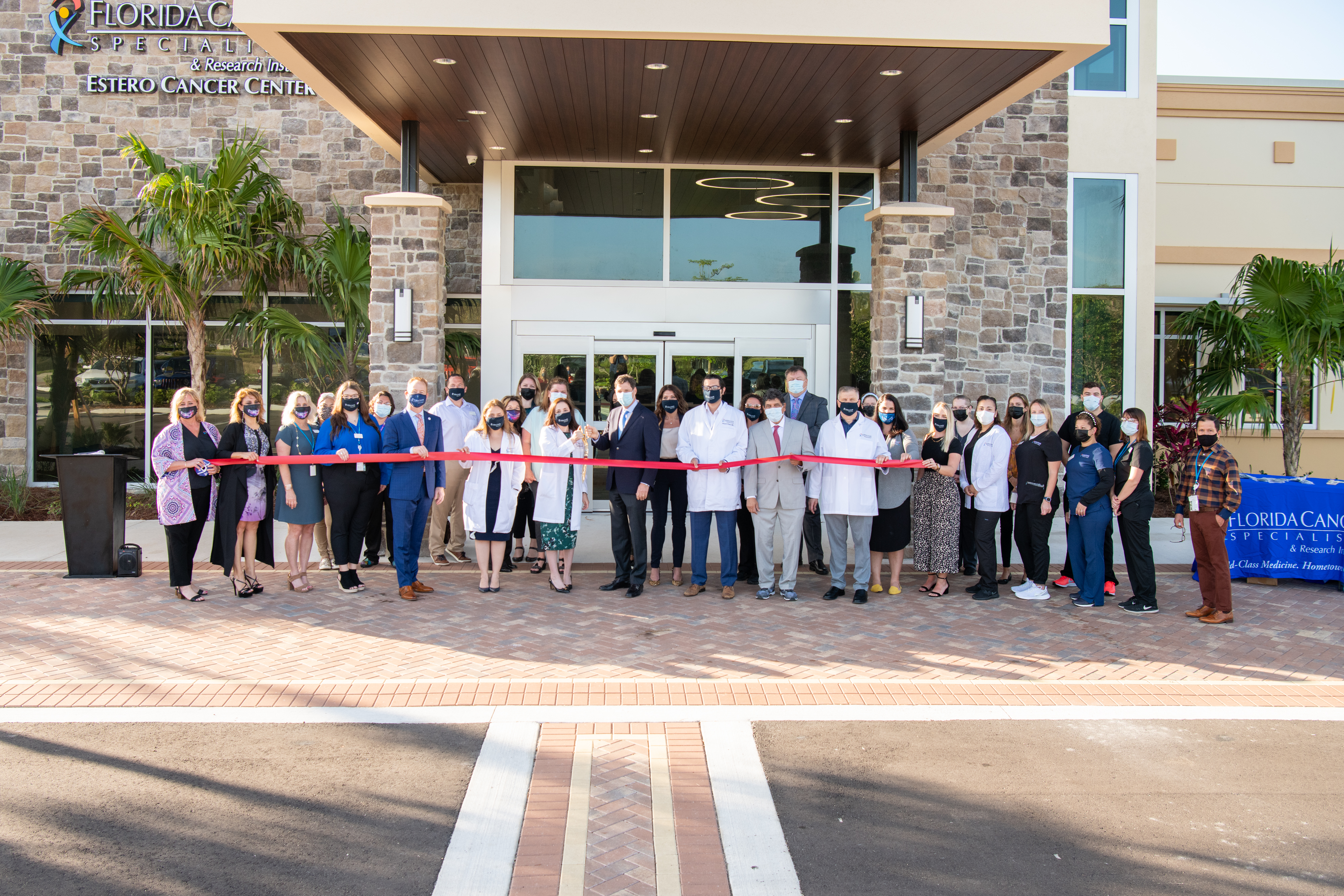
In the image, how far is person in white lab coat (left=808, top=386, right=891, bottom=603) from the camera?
905cm

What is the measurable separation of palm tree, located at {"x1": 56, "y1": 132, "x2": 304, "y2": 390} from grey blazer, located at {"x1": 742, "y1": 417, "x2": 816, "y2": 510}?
26.3 feet

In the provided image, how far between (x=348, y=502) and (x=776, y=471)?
152 inches

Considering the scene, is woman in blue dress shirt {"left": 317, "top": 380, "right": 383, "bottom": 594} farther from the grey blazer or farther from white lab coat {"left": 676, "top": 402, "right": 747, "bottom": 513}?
the grey blazer

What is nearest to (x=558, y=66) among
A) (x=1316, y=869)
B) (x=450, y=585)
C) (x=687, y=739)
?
(x=450, y=585)

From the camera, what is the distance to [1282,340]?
44.2 feet

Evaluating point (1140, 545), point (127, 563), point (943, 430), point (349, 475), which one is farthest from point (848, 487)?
point (127, 563)

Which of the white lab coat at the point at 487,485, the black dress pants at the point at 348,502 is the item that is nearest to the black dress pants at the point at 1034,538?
the white lab coat at the point at 487,485

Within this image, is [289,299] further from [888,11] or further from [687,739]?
[687,739]

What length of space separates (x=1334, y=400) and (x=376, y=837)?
17.1 metres

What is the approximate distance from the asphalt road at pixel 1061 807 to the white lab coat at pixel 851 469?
319cm

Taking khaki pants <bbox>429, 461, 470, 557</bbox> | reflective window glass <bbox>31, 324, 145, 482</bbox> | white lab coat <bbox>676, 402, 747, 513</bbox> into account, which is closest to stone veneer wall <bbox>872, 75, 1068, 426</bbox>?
white lab coat <bbox>676, 402, 747, 513</bbox>

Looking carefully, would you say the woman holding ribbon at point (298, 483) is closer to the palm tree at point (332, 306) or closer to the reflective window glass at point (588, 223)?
the palm tree at point (332, 306)

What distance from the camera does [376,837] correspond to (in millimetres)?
4531

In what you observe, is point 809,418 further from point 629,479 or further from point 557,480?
point 557,480
